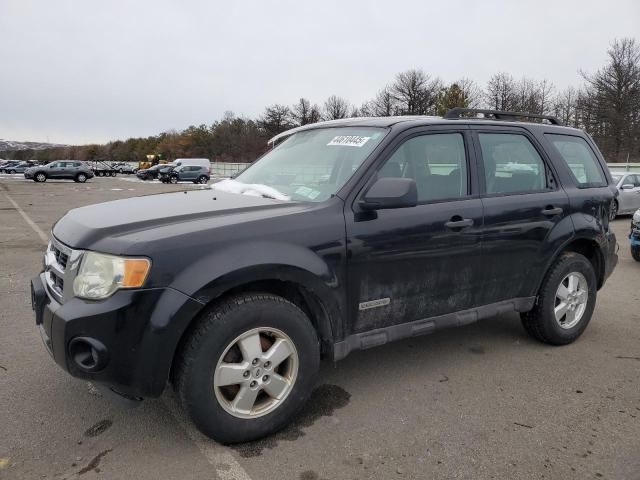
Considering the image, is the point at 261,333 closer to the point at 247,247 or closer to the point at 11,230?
the point at 247,247

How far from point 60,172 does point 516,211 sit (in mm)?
40451

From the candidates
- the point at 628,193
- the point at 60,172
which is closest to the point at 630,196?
the point at 628,193

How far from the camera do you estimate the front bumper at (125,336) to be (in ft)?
7.96

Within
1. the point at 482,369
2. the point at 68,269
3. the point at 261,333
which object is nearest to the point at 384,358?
the point at 482,369

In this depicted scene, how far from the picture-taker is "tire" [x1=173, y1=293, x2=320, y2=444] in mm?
2570

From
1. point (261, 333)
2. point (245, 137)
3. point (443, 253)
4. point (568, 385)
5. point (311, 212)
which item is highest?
point (245, 137)

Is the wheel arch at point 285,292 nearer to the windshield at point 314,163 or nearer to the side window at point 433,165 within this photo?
the windshield at point 314,163

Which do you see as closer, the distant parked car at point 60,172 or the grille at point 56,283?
the grille at point 56,283

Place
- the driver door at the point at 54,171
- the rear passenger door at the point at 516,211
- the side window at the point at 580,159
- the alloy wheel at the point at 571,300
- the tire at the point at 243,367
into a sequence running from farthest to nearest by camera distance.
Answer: the driver door at the point at 54,171 → the side window at the point at 580,159 → the alloy wheel at the point at 571,300 → the rear passenger door at the point at 516,211 → the tire at the point at 243,367

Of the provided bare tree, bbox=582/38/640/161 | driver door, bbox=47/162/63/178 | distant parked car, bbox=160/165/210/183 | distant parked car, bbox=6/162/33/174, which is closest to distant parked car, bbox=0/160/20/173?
distant parked car, bbox=6/162/33/174

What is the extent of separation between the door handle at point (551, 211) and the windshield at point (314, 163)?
5.03ft

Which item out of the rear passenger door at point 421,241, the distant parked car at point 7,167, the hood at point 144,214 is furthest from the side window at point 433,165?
the distant parked car at point 7,167

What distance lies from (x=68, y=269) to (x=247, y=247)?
93 cm

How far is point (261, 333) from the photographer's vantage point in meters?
2.79
